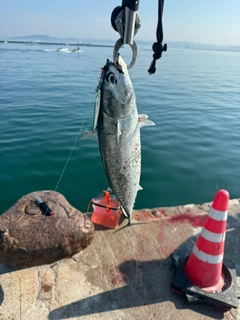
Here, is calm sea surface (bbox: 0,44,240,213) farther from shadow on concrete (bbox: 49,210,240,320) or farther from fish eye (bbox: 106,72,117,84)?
shadow on concrete (bbox: 49,210,240,320)

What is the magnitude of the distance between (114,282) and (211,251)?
4.29 feet

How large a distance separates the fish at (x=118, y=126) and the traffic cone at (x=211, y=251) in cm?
105

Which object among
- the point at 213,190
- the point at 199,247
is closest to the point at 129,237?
the point at 199,247

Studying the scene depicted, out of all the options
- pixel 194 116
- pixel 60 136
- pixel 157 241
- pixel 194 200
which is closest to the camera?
pixel 157 241

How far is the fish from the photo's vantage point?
2176mm

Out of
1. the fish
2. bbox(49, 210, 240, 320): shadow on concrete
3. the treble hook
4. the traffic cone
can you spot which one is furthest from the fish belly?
bbox(49, 210, 240, 320): shadow on concrete

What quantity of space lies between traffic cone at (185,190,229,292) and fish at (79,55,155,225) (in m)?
1.05

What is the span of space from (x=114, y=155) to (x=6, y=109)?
11193 millimetres

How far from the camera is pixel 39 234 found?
10.9 feet

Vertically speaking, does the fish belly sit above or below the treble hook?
below

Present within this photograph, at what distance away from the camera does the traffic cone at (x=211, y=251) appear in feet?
→ 9.48

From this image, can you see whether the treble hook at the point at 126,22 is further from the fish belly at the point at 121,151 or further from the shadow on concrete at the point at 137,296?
the shadow on concrete at the point at 137,296

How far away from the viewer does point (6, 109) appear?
11898 mm

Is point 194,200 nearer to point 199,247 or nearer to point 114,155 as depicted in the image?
point 199,247
